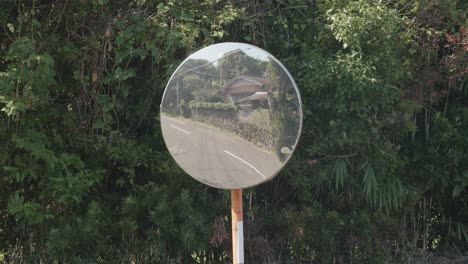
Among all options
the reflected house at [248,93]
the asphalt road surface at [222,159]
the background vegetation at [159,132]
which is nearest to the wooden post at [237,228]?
the asphalt road surface at [222,159]

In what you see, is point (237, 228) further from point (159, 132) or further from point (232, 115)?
point (159, 132)

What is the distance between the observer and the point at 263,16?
5773 mm

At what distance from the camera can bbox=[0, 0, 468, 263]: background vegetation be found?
17.5 ft

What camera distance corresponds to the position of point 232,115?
3.46 metres

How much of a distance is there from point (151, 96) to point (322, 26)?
1.64 metres

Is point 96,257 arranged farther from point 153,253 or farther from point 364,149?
point 364,149

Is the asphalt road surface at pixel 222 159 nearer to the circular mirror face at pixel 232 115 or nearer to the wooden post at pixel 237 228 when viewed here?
the circular mirror face at pixel 232 115

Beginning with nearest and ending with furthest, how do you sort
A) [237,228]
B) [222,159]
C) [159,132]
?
[222,159] < [237,228] < [159,132]

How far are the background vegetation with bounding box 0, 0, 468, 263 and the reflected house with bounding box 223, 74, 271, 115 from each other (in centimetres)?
195

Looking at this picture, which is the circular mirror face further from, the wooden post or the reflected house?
the wooden post

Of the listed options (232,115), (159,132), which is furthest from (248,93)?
(159,132)

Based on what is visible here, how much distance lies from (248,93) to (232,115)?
0.15m

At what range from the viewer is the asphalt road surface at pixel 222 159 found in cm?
341

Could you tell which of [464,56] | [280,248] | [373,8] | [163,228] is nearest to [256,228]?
[280,248]
